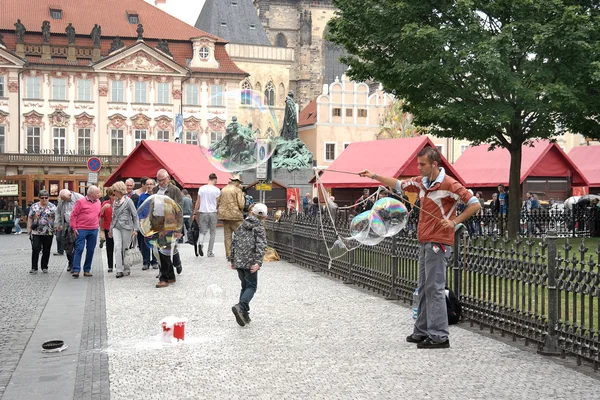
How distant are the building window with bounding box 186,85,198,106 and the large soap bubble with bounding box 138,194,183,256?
48.3 m

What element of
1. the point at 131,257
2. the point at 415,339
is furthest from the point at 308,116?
the point at 415,339

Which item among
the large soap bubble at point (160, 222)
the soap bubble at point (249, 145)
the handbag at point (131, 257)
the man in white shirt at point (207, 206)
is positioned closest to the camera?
the large soap bubble at point (160, 222)

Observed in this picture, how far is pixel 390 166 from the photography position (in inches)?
1252

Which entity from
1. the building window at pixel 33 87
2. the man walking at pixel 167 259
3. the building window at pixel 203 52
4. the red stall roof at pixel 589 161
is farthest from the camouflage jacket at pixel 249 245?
the building window at pixel 203 52

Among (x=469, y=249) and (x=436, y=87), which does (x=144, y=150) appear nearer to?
(x=436, y=87)

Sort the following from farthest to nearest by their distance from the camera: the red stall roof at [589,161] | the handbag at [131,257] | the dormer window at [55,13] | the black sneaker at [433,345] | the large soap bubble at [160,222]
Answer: the dormer window at [55,13] → the red stall roof at [589,161] → the handbag at [131,257] → the large soap bubble at [160,222] → the black sneaker at [433,345]

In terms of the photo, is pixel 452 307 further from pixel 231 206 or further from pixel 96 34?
pixel 96 34

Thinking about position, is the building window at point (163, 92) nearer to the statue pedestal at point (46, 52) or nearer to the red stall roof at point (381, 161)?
the statue pedestal at point (46, 52)

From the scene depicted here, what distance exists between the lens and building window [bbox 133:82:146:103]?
59.0 m

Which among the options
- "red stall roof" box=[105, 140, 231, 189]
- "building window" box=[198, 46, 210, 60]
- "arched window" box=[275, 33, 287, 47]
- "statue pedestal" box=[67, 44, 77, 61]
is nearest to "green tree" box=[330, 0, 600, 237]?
"red stall roof" box=[105, 140, 231, 189]

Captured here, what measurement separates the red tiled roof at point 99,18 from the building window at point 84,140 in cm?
764

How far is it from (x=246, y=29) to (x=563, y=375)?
7690cm

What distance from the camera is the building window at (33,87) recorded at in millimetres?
56906

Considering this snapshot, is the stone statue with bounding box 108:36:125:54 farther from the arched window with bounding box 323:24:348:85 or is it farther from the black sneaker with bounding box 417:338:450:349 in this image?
the black sneaker with bounding box 417:338:450:349
